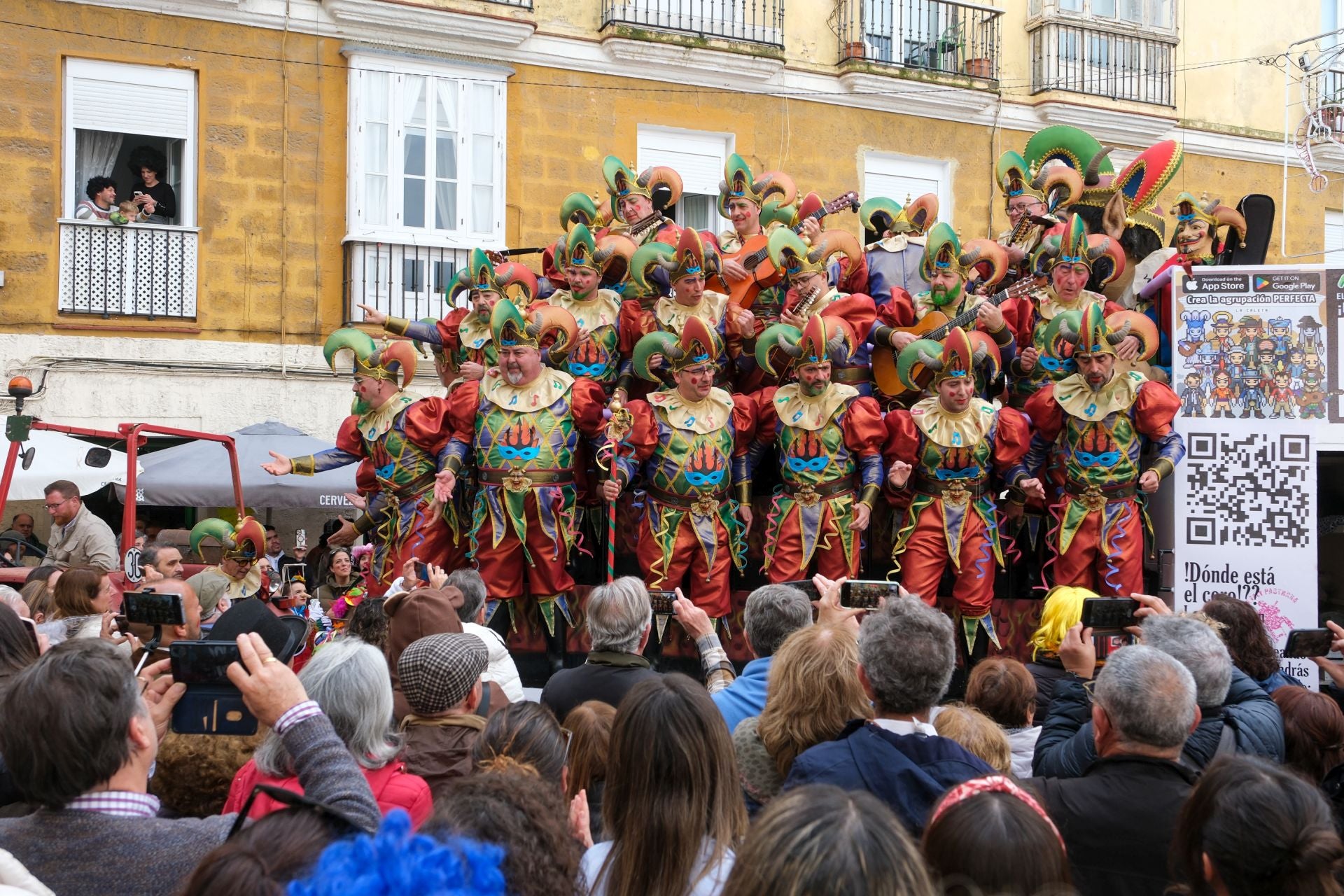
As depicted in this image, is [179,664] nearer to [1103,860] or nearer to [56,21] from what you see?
[1103,860]

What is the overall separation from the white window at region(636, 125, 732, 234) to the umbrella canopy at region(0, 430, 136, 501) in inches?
274

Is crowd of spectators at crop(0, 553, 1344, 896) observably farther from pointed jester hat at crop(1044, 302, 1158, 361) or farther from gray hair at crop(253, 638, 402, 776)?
pointed jester hat at crop(1044, 302, 1158, 361)

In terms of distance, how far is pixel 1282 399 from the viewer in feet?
25.4

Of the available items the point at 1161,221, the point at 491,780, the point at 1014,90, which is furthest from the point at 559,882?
the point at 1014,90

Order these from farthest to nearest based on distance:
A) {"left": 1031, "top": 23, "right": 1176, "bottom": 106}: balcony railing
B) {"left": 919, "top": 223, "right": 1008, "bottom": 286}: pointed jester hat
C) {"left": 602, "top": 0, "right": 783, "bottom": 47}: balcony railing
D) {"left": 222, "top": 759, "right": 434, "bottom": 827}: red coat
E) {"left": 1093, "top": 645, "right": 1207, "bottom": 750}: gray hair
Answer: {"left": 1031, "top": 23, "right": 1176, "bottom": 106}: balcony railing, {"left": 602, "top": 0, "right": 783, "bottom": 47}: balcony railing, {"left": 919, "top": 223, "right": 1008, "bottom": 286}: pointed jester hat, {"left": 1093, "top": 645, "right": 1207, "bottom": 750}: gray hair, {"left": 222, "top": 759, "right": 434, "bottom": 827}: red coat

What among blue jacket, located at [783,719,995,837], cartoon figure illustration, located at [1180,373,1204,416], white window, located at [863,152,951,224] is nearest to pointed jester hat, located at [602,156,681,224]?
cartoon figure illustration, located at [1180,373,1204,416]

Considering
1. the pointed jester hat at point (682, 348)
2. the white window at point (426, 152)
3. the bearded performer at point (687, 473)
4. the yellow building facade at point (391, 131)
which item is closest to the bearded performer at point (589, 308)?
the pointed jester hat at point (682, 348)

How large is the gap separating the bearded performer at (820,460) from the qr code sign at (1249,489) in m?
1.77

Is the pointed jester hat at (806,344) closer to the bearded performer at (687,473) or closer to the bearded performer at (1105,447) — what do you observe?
the bearded performer at (687,473)

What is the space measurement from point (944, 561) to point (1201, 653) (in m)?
4.02

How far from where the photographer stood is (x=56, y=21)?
13383mm

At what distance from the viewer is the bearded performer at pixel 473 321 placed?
8.08 meters

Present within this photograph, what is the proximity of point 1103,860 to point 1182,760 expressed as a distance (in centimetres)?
33

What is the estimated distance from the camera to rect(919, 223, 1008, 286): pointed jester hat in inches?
314
